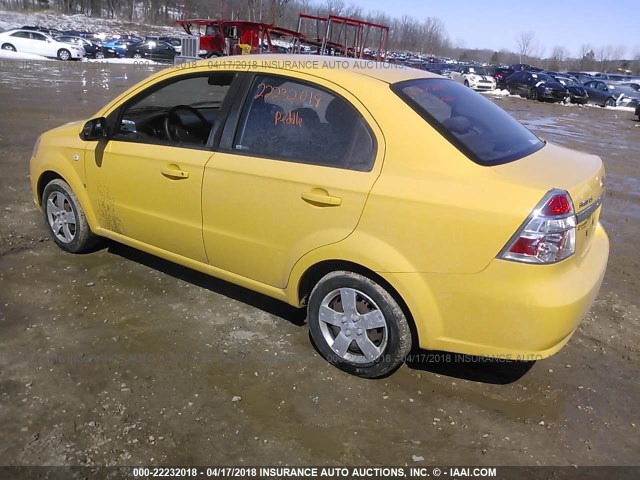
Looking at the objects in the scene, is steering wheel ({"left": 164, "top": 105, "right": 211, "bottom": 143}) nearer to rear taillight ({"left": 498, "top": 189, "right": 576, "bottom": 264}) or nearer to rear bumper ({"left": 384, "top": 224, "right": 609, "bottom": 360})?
rear bumper ({"left": 384, "top": 224, "right": 609, "bottom": 360})

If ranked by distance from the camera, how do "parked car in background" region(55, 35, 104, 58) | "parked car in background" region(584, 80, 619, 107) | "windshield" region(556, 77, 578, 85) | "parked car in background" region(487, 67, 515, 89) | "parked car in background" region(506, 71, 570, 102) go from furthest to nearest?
"parked car in background" region(487, 67, 515, 89) → "parked car in background" region(55, 35, 104, 58) → "windshield" region(556, 77, 578, 85) → "parked car in background" region(584, 80, 619, 107) → "parked car in background" region(506, 71, 570, 102)

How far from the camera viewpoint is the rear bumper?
253 centimetres

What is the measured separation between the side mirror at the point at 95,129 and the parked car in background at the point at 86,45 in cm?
3075

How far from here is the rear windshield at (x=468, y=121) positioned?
2.83 metres

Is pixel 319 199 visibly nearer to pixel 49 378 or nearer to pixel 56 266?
pixel 49 378

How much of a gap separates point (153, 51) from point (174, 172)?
3356cm

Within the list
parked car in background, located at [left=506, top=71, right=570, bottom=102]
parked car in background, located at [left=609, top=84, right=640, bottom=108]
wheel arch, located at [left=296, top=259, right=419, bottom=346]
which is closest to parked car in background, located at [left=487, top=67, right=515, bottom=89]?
parked car in background, located at [left=506, top=71, right=570, bottom=102]

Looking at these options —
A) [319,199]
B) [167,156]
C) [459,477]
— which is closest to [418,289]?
[319,199]

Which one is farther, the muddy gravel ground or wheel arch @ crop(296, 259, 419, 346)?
wheel arch @ crop(296, 259, 419, 346)

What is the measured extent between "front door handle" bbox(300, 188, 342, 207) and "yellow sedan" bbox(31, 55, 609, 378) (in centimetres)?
1

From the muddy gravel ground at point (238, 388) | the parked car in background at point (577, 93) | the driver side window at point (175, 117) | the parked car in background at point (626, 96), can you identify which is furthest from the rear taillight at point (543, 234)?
the parked car in background at point (626, 96)

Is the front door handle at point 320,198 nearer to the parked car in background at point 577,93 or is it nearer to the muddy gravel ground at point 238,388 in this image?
the muddy gravel ground at point 238,388

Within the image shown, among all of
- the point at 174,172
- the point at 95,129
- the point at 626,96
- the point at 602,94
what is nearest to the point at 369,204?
the point at 174,172

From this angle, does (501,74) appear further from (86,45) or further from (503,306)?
(503,306)
